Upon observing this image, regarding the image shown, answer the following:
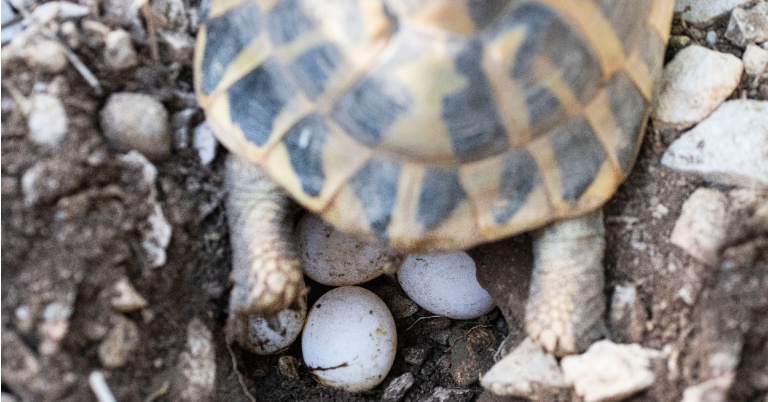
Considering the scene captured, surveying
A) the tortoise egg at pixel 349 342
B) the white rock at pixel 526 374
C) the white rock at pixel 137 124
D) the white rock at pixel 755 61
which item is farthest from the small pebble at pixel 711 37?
the white rock at pixel 137 124

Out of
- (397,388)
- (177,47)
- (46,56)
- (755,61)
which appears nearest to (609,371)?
(397,388)

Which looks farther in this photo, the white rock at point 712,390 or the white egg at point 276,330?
the white egg at point 276,330

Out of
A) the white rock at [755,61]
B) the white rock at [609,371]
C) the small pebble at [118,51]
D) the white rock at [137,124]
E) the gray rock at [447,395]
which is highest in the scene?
the small pebble at [118,51]

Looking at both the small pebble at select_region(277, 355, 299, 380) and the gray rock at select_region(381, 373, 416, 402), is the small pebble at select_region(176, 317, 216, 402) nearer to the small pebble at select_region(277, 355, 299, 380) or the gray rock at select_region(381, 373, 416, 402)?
the small pebble at select_region(277, 355, 299, 380)

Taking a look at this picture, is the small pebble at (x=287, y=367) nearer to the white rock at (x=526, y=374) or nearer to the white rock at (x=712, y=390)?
the white rock at (x=526, y=374)

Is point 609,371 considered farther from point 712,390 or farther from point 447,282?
point 447,282

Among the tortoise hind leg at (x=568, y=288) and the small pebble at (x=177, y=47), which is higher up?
the small pebble at (x=177, y=47)

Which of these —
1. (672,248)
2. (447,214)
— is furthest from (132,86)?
(672,248)

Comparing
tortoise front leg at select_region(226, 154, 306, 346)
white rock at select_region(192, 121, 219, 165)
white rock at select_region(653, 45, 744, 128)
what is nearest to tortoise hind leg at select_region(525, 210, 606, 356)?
white rock at select_region(653, 45, 744, 128)

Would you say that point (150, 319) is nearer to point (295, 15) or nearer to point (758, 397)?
point (295, 15)
